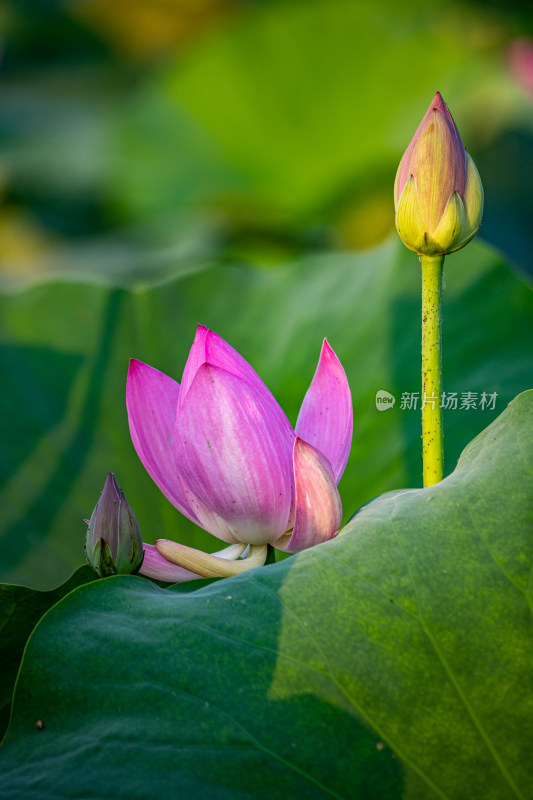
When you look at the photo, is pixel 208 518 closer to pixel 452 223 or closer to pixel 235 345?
pixel 452 223

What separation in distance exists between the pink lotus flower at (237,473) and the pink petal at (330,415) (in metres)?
0.06

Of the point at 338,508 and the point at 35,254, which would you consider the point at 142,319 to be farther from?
the point at 35,254

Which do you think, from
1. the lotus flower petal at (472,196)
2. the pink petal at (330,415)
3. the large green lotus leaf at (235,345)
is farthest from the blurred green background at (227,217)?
the lotus flower petal at (472,196)

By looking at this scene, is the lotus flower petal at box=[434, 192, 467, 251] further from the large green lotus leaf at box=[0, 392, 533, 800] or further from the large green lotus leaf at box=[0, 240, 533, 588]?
the large green lotus leaf at box=[0, 240, 533, 588]

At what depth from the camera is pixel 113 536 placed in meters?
0.54

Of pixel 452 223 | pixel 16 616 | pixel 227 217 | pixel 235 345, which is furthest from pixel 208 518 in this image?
pixel 227 217

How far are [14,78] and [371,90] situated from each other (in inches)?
69.1

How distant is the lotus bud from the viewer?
55cm

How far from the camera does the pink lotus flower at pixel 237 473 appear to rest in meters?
0.56

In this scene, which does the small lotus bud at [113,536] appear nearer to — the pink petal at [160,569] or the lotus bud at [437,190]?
the pink petal at [160,569]

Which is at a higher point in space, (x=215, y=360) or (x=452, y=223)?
(x=452, y=223)

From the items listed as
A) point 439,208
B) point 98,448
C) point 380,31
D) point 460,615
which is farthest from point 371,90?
point 460,615

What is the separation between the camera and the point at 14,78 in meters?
3.13

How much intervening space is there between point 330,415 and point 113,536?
22 centimetres
